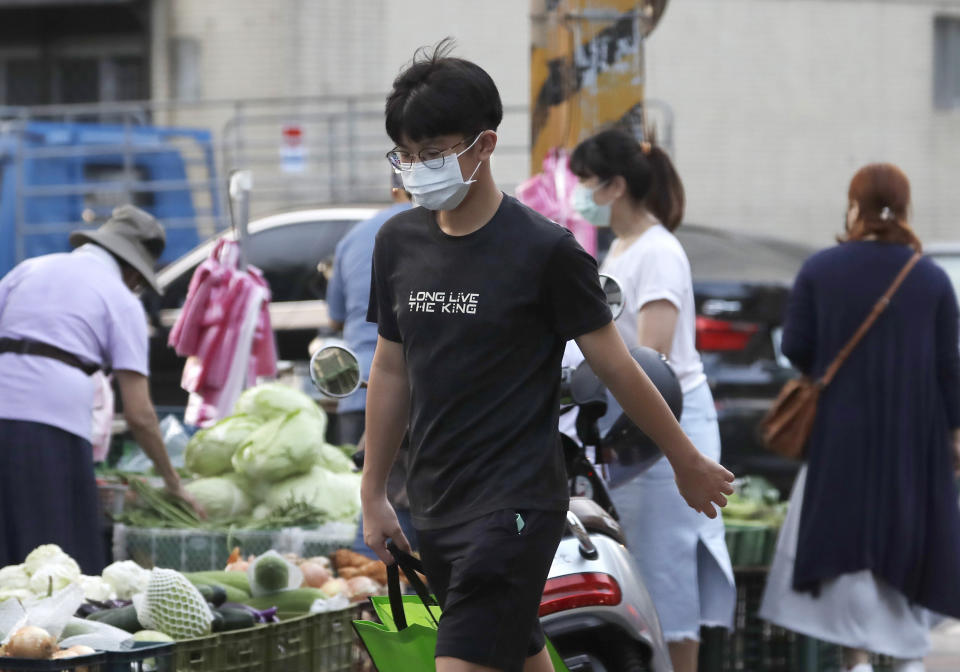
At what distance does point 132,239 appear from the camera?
5.60m

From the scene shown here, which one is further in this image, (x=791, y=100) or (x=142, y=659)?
(x=791, y=100)

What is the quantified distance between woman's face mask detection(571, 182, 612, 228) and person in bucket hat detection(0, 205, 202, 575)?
1626 mm

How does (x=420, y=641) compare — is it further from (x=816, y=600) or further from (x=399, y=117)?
(x=816, y=600)

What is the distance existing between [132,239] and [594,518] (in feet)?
8.51

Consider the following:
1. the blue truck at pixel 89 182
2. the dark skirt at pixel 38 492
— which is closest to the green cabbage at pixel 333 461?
the dark skirt at pixel 38 492

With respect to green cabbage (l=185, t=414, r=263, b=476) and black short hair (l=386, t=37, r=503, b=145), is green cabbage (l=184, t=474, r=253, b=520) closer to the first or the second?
green cabbage (l=185, t=414, r=263, b=476)

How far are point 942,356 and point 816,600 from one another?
999 millimetres

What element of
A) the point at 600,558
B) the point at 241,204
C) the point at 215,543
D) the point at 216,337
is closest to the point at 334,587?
the point at 215,543

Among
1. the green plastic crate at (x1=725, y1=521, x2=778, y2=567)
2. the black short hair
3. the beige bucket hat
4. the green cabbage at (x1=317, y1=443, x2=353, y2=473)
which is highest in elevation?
the black short hair

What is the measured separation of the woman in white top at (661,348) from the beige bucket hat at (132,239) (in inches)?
64.9

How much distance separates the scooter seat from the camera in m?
3.70

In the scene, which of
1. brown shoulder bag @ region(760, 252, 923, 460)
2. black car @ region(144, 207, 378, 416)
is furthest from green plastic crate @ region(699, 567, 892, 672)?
black car @ region(144, 207, 378, 416)

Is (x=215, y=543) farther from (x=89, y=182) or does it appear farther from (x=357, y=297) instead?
(x=89, y=182)

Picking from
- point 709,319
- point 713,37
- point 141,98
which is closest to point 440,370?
point 709,319
